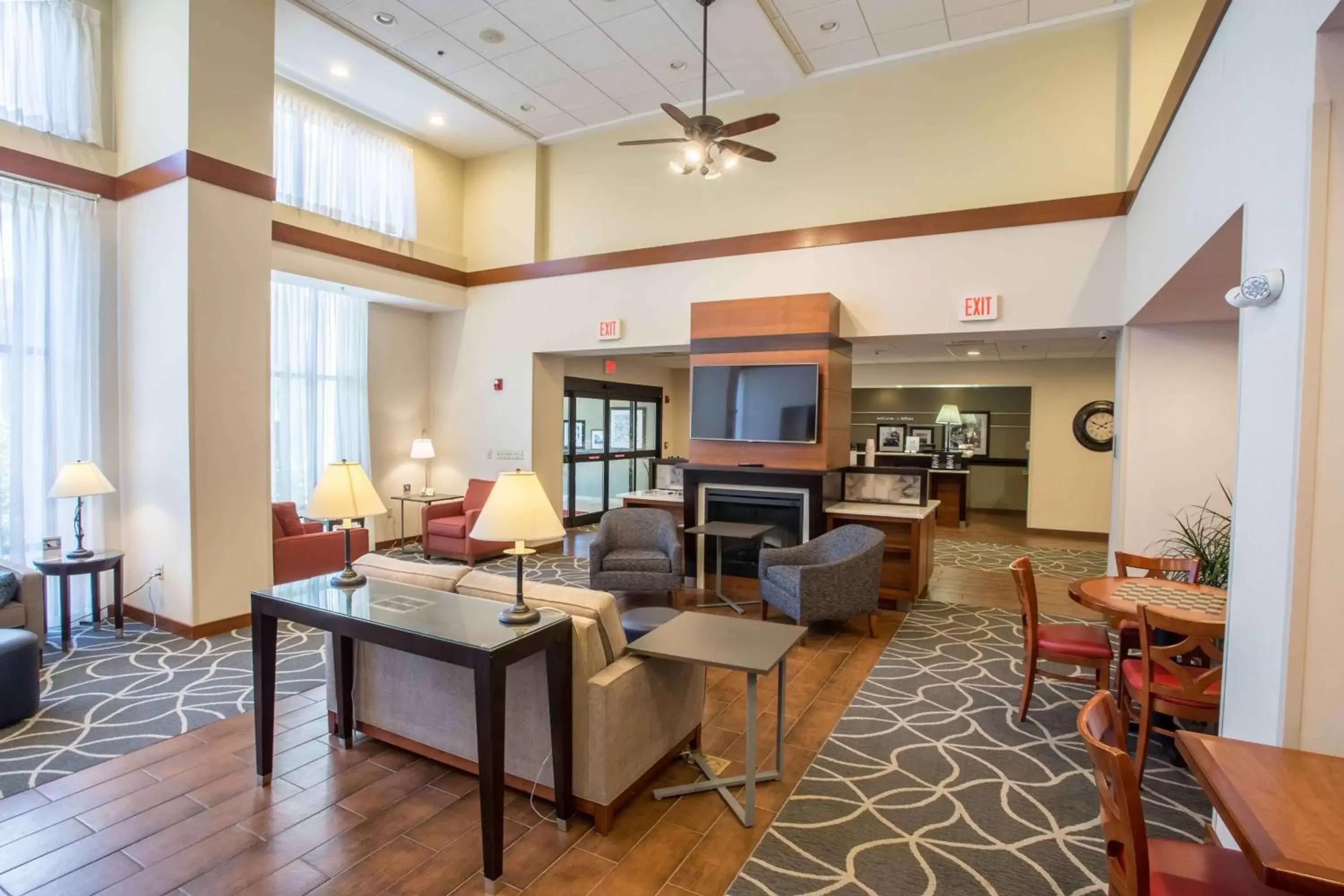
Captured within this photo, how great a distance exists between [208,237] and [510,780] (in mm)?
4370

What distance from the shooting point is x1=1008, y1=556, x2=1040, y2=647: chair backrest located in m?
3.47

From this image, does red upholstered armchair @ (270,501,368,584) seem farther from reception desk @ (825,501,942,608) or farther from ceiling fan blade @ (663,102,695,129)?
reception desk @ (825,501,942,608)

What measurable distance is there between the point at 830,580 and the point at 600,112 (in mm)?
5397

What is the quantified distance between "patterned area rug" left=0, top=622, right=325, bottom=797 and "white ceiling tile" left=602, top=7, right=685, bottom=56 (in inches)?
210

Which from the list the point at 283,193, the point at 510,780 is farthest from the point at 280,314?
the point at 510,780

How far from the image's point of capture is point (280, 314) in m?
6.58

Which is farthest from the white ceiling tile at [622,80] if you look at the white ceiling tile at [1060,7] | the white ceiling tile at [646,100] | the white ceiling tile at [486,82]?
the white ceiling tile at [1060,7]

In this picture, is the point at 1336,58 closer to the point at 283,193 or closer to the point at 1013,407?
the point at 283,193

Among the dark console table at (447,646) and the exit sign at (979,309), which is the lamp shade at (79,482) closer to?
the dark console table at (447,646)

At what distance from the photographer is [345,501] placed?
3.06m

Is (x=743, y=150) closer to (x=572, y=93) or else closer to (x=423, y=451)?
(x=572, y=93)

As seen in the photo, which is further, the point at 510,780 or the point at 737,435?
the point at 737,435

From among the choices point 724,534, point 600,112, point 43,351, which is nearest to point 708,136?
point 600,112

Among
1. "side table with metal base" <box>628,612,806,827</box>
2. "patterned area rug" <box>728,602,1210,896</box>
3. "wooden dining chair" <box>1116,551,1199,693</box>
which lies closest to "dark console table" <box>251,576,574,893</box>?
"side table with metal base" <box>628,612,806,827</box>
